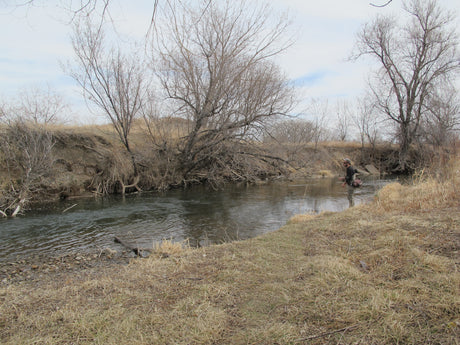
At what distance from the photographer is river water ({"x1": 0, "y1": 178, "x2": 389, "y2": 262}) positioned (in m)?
8.81

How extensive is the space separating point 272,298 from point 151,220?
358 inches

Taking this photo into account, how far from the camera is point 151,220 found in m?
11.7

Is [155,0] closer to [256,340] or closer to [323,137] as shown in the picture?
[256,340]

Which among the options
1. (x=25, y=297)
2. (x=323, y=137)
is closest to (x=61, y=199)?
(x=25, y=297)

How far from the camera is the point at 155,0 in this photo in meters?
3.04

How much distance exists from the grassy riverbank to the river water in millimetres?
2638

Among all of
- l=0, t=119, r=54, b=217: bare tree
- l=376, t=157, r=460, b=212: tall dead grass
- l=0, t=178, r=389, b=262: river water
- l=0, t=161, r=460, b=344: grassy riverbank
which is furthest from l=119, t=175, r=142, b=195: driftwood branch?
l=376, t=157, r=460, b=212: tall dead grass

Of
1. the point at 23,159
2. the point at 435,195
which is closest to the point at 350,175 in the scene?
the point at 435,195

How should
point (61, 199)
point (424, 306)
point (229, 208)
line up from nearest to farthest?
1. point (424, 306)
2. point (229, 208)
3. point (61, 199)

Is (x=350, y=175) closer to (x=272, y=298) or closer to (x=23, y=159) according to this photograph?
(x=272, y=298)

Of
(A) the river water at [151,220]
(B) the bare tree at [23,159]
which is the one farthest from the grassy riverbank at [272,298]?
(B) the bare tree at [23,159]

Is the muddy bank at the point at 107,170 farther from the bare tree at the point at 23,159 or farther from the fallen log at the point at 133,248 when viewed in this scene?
the fallen log at the point at 133,248

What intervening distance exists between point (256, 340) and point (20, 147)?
15.8m

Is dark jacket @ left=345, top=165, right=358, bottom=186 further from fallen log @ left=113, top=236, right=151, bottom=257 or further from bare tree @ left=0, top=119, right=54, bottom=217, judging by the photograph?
bare tree @ left=0, top=119, right=54, bottom=217
